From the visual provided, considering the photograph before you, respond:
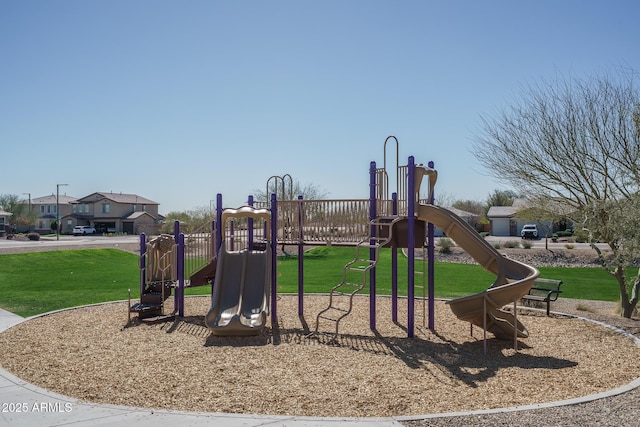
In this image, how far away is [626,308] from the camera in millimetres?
13688

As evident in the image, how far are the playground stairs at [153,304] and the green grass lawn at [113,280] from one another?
10.1ft

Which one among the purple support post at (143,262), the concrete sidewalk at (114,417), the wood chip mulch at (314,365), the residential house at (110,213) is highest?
the residential house at (110,213)

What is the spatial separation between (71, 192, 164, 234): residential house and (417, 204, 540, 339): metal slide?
71350mm

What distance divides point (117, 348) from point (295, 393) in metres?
4.47

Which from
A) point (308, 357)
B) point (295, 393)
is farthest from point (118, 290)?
point (295, 393)

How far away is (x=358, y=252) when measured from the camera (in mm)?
12195

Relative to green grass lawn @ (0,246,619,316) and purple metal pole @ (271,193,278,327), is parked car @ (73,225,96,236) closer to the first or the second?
green grass lawn @ (0,246,619,316)

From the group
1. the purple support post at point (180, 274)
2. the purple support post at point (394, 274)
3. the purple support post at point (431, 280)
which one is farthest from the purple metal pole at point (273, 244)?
the purple support post at point (431, 280)

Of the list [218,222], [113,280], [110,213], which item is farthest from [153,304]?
[110,213]

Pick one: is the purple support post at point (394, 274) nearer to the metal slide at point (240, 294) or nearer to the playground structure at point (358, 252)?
the playground structure at point (358, 252)

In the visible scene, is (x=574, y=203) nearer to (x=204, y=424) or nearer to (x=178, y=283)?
(x=178, y=283)

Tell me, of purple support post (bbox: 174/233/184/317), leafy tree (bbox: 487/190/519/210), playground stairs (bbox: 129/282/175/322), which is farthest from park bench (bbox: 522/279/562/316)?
leafy tree (bbox: 487/190/519/210)

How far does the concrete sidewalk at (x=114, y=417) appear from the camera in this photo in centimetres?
610

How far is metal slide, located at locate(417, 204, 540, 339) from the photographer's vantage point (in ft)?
32.9
